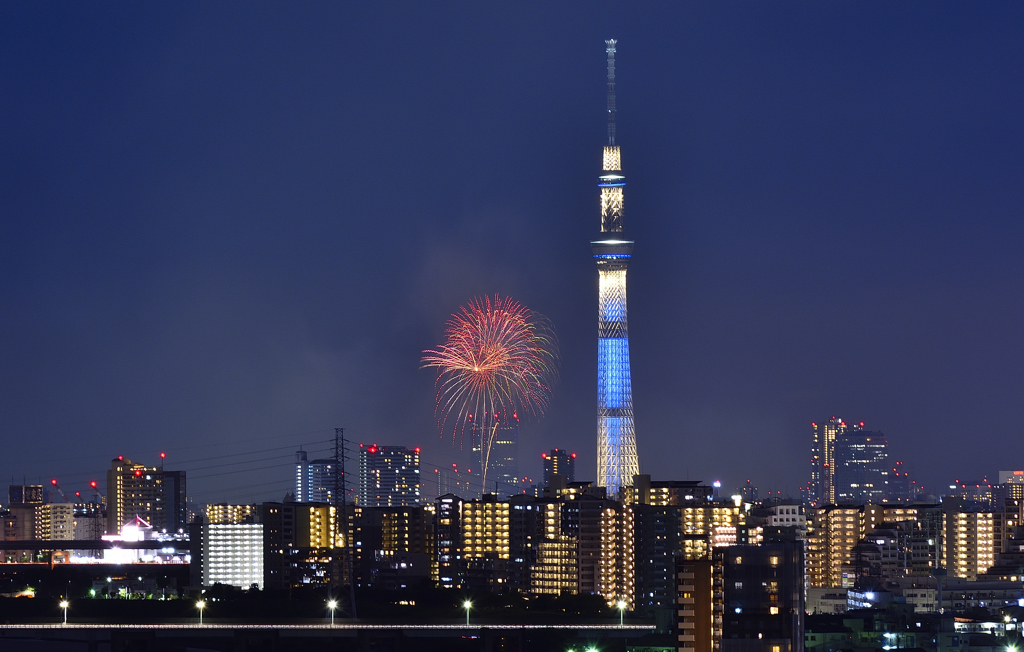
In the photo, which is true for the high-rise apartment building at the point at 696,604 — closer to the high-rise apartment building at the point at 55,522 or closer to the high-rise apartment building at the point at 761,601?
the high-rise apartment building at the point at 761,601

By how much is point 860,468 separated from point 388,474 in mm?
41714

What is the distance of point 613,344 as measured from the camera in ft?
248

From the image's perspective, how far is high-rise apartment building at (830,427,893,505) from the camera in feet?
398

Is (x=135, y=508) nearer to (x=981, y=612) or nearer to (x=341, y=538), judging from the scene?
(x=341, y=538)

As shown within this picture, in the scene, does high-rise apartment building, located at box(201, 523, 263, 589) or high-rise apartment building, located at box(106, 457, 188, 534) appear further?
high-rise apartment building, located at box(106, 457, 188, 534)

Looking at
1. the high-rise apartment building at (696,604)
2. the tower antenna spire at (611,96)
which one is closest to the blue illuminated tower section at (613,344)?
the tower antenna spire at (611,96)

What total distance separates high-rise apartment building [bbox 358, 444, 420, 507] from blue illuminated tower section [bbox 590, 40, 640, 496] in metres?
18.5

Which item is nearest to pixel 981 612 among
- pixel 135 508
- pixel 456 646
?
pixel 456 646

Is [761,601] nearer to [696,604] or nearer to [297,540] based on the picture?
[696,604]

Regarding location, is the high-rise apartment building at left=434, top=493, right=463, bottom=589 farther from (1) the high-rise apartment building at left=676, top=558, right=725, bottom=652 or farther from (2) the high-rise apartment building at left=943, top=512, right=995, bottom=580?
(1) the high-rise apartment building at left=676, top=558, right=725, bottom=652

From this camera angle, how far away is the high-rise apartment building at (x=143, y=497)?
106188 millimetres

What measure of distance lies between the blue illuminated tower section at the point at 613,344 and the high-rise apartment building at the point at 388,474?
18.5 meters

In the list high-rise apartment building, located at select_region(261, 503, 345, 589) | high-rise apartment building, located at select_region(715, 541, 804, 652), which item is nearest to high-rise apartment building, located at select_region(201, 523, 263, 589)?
high-rise apartment building, located at select_region(261, 503, 345, 589)

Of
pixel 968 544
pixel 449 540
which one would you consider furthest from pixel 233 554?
pixel 968 544
